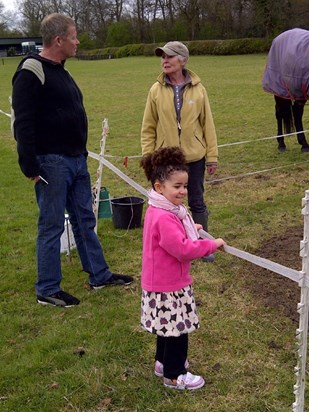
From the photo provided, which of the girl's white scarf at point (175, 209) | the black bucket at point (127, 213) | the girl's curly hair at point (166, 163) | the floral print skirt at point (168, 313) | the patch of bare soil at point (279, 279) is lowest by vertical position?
the patch of bare soil at point (279, 279)

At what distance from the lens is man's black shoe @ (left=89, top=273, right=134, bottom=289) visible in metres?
4.52

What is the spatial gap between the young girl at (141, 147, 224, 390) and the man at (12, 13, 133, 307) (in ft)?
3.89

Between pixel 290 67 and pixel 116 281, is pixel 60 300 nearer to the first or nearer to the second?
pixel 116 281

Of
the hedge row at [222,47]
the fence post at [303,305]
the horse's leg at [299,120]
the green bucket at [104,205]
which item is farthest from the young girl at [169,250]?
the hedge row at [222,47]

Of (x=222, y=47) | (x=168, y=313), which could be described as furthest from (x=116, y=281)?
(x=222, y=47)

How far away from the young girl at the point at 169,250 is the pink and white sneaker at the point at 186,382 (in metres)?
0.17

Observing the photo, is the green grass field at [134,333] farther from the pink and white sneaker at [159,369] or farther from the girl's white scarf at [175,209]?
the girl's white scarf at [175,209]

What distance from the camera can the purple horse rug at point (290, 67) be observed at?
26.3ft

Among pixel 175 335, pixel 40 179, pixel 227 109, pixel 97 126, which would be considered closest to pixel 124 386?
pixel 175 335

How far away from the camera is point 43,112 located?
385cm

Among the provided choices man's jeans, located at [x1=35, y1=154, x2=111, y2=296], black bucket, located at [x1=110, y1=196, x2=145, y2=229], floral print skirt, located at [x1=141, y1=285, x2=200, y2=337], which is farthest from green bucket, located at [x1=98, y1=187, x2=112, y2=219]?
floral print skirt, located at [x1=141, y1=285, x2=200, y2=337]

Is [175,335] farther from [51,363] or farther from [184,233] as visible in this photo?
[51,363]

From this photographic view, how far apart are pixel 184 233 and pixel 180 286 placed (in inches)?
11.6

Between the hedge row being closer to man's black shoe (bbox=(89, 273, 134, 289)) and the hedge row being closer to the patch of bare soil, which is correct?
the patch of bare soil
